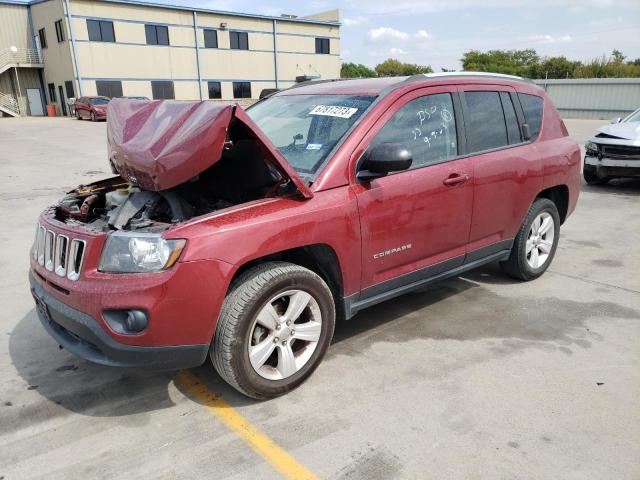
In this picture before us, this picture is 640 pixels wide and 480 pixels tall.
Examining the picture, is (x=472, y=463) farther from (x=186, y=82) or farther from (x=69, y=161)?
(x=186, y=82)

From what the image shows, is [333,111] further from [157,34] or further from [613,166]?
[157,34]

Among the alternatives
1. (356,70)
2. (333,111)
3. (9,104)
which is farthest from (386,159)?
(356,70)

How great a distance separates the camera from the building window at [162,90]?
36.6 meters

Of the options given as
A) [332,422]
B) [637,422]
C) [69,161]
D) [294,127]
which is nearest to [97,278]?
[332,422]

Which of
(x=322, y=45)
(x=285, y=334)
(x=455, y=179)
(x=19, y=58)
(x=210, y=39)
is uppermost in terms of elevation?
(x=210, y=39)

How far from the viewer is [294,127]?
12.2ft

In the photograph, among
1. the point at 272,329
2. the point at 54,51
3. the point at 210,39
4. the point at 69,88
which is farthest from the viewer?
the point at 210,39

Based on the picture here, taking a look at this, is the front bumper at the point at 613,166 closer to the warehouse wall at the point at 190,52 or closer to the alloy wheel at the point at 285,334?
the alloy wheel at the point at 285,334

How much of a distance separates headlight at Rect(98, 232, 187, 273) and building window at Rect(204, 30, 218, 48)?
3955 cm

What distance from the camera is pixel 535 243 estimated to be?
4.80 m

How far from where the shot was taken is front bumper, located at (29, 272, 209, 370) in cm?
259

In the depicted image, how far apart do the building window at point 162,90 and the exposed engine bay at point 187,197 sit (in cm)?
3565

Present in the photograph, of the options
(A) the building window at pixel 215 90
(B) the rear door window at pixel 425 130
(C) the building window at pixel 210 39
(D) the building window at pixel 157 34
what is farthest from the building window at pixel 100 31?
(B) the rear door window at pixel 425 130

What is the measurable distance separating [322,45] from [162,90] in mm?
15763
